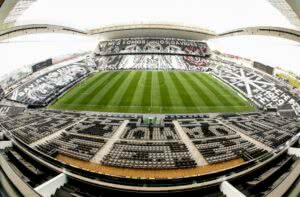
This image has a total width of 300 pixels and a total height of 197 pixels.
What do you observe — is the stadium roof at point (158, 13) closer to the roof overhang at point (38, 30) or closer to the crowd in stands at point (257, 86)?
the roof overhang at point (38, 30)

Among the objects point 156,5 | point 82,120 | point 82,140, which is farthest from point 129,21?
point 82,140

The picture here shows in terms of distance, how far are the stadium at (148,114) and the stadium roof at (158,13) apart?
590mm

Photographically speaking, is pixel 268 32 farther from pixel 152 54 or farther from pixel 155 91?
pixel 155 91

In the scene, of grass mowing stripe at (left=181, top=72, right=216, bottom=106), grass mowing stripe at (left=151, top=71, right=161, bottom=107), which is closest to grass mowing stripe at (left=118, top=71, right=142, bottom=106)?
grass mowing stripe at (left=151, top=71, right=161, bottom=107)

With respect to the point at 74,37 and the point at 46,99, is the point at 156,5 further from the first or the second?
the point at 46,99

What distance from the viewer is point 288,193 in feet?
20.7

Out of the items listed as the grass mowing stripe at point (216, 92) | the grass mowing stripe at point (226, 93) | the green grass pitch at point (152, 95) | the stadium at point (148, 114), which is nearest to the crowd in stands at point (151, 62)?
the stadium at point (148, 114)

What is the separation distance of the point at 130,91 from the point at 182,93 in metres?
5.37

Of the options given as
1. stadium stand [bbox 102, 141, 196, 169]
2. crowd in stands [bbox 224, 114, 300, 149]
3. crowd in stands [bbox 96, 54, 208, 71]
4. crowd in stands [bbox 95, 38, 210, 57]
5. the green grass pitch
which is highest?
crowd in stands [bbox 95, 38, 210, 57]

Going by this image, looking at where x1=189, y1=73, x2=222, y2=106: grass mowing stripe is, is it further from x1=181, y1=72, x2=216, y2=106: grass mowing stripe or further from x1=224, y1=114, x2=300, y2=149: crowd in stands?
x1=224, y1=114, x2=300, y2=149: crowd in stands

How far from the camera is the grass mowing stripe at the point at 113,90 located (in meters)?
22.0

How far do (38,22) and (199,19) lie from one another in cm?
2213

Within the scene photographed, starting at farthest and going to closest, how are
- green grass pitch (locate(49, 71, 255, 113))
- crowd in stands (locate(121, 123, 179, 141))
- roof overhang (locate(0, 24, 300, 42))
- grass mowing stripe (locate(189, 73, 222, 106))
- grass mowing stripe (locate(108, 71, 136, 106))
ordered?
roof overhang (locate(0, 24, 300, 42))
grass mowing stripe (locate(189, 73, 222, 106))
grass mowing stripe (locate(108, 71, 136, 106))
green grass pitch (locate(49, 71, 255, 113))
crowd in stands (locate(121, 123, 179, 141))

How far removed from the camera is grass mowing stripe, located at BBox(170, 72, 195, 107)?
70.6ft
